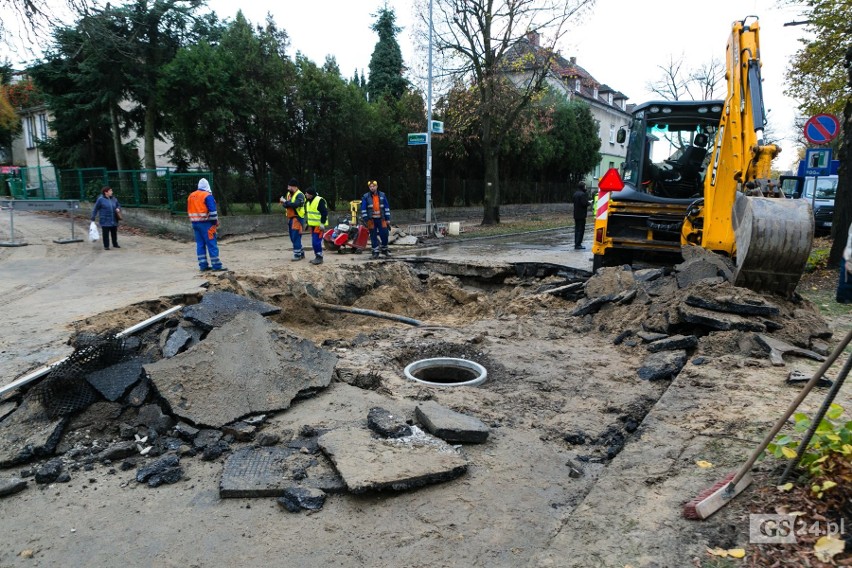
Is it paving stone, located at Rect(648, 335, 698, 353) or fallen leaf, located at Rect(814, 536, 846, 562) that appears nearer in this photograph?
fallen leaf, located at Rect(814, 536, 846, 562)

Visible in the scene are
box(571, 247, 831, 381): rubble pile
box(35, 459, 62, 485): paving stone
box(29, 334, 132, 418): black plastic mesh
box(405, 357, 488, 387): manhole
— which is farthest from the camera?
box(405, 357, 488, 387): manhole

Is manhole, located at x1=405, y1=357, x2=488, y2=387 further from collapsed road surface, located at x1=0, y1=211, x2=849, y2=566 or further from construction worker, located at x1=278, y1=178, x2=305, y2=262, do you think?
construction worker, located at x1=278, y1=178, x2=305, y2=262

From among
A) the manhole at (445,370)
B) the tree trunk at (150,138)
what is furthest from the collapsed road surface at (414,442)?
the tree trunk at (150,138)

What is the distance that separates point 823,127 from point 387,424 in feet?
37.2

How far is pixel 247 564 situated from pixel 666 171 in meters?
9.11

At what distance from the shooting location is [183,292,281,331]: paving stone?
221 inches

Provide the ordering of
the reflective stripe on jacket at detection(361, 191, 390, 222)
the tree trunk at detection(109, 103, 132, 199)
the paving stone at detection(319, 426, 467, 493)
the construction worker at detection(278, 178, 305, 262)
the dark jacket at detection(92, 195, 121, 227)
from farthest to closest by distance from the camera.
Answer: the tree trunk at detection(109, 103, 132, 199) → the dark jacket at detection(92, 195, 121, 227) → the reflective stripe on jacket at detection(361, 191, 390, 222) → the construction worker at detection(278, 178, 305, 262) → the paving stone at detection(319, 426, 467, 493)

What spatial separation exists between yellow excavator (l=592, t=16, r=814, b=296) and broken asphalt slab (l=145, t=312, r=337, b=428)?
15.6ft

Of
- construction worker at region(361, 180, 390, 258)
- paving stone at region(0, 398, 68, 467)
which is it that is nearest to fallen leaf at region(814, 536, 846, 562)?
paving stone at region(0, 398, 68, 467)

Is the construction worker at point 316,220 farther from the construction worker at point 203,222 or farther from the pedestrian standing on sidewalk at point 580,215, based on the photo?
→ the pedestrian standing on sidewalk at point 580,215

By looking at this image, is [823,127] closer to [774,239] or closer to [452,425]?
[774,239]

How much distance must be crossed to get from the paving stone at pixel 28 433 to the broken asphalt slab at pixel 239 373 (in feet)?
2.53

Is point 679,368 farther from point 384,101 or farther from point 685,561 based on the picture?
point 384,101

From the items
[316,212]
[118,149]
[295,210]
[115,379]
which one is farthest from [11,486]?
[118,149]
